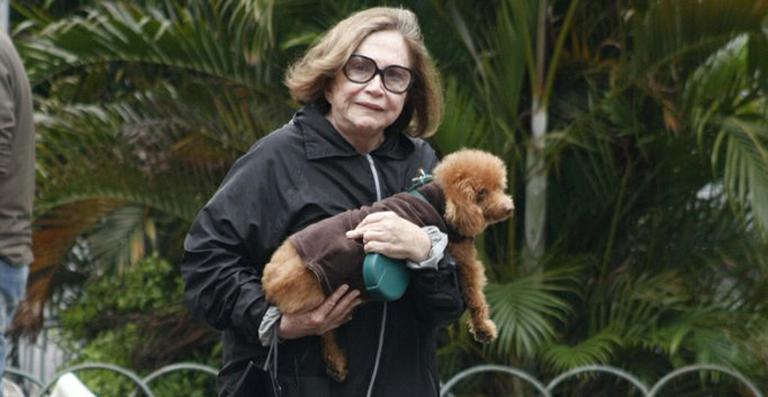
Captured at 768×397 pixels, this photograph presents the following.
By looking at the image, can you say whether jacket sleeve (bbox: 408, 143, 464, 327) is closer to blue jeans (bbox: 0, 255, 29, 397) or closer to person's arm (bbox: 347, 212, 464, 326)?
person's arm (bbox: 347, 212, 464, 326)

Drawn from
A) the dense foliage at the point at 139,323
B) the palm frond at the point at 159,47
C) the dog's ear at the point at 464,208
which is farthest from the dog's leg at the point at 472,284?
the dense foliage at the point at 139,323

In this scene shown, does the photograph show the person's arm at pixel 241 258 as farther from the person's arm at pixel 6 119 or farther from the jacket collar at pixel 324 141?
the person's arm at pixel 6 119

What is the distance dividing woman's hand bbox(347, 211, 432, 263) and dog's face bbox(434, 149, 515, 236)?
6.1 inches

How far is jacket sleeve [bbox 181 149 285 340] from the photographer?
3482 millimetres

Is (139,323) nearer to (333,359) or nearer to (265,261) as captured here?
(265,261)

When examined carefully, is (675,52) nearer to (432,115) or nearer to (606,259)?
(606,259)

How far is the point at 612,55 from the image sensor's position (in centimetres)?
792

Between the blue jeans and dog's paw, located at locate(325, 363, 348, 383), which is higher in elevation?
dog's paw, located at locate(325, 363, 348, 383)

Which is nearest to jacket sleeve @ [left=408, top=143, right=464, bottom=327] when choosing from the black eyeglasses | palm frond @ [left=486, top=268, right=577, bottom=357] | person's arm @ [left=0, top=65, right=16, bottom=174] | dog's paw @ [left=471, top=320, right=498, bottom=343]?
dog's paw @ [left=471, top=320, right=498, bottom=343]

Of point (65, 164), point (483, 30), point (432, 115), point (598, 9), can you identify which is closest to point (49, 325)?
point (65, 164)

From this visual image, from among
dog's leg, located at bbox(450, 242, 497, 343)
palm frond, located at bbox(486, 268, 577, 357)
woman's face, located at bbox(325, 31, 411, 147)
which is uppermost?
woman's face, located at bbox(325, 31, 411, 147)

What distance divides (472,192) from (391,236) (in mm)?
271

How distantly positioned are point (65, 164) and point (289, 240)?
A: 4.45 metres

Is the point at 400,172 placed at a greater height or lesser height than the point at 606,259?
greater
